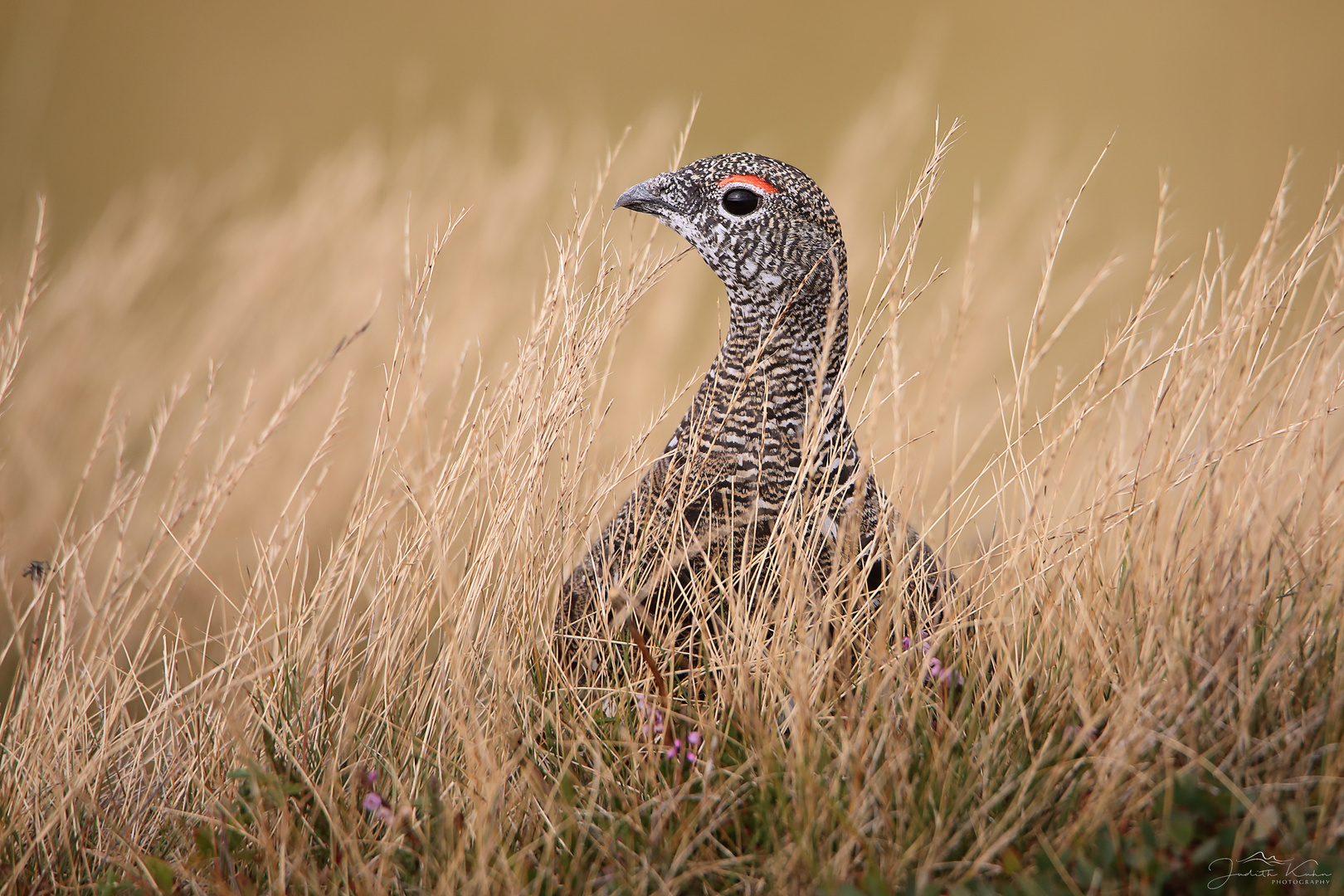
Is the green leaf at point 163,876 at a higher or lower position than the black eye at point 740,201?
lower

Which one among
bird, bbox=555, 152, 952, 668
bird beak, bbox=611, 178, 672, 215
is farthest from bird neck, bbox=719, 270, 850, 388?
bird beak, bbox=611, 178, 672, 215

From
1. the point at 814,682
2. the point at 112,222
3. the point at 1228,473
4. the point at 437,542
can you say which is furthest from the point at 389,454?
Answer: the point at 112,222

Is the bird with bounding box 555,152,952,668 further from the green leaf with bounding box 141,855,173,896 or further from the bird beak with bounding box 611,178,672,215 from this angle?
the green leaf with bounding box 141,855,173,896

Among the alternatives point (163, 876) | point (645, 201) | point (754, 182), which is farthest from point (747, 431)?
point (163, 876)

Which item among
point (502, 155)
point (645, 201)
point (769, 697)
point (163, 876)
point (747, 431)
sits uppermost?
point (502, 155)

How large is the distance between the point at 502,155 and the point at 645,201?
6.48 metres

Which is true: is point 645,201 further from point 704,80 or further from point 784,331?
point 704,80

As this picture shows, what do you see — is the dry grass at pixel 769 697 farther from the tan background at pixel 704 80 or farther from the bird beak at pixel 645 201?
the tan background at pixel 704 80

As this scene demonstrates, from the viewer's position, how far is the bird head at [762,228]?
259 centimetres

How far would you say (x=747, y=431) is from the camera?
2.53m

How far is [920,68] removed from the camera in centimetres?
594

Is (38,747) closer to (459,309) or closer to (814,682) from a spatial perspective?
(814,682)

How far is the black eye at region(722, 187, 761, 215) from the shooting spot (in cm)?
262

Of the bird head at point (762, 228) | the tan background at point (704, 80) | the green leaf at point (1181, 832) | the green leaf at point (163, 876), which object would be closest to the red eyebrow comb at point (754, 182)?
the bird head at point (762, 228)
